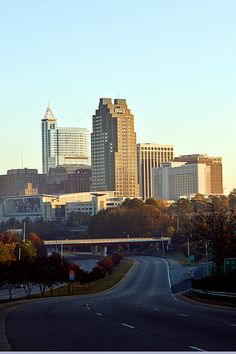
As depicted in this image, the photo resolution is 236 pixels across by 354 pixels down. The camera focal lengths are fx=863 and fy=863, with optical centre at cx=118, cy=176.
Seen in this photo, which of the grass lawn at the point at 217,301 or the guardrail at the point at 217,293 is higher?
the guardrail at the point at 217,293

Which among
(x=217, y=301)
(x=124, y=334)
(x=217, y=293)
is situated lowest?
(x=217, y=301)

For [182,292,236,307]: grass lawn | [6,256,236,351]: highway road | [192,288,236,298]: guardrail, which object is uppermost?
[6,256,236,351]: highway road

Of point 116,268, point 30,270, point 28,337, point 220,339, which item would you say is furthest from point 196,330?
point 116,268

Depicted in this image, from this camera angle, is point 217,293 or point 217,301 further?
point 217,293

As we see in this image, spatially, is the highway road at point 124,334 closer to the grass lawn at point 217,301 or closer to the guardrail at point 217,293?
the grass lawn at point 217,301

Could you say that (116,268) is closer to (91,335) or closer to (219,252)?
(219,252)

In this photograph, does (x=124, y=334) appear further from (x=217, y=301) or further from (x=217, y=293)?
(x=217, y=293)

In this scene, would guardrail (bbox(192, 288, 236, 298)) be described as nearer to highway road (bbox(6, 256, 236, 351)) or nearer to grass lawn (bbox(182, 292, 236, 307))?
grass lawn (bbox(182, 292, 236, 307))

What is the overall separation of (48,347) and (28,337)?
14.7 ft

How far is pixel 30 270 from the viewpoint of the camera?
9425 cm

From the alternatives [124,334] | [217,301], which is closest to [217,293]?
[217,301]

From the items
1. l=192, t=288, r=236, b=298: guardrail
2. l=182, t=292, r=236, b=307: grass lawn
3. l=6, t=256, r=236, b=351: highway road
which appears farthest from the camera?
l=192, t=288, r=236, b=298: guardrail

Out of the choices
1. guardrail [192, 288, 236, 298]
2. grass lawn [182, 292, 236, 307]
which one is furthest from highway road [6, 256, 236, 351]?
guardrail [192, 288, 236, 298]

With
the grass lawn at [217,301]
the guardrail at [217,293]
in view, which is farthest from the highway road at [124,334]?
the guardrail at [217,293]
